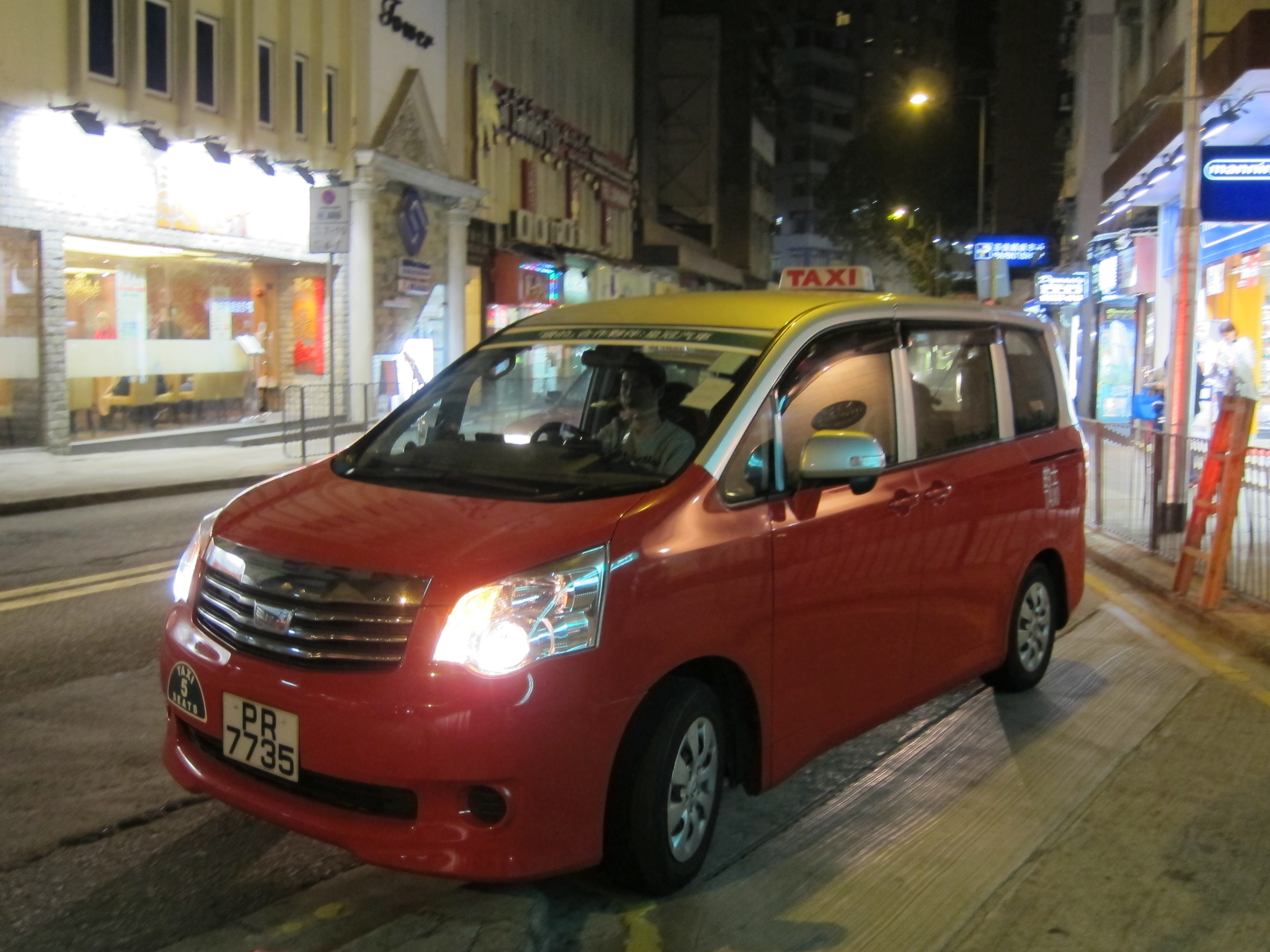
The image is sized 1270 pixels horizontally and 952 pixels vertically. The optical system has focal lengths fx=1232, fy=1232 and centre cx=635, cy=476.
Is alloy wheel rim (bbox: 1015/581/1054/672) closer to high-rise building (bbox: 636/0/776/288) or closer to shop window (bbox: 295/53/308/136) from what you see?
shop window (bbox: 295/53/308/136)

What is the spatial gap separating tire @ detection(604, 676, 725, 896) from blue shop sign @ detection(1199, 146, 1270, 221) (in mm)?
9315

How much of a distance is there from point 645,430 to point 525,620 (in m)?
1.22

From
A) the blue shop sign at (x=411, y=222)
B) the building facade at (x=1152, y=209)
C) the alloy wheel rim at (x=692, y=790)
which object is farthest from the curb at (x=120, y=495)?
the blue shop sign at (x=411, y=222)

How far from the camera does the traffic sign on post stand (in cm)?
1698

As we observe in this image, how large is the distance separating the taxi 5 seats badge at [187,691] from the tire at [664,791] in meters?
1.30

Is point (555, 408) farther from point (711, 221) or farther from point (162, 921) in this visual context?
point (711, 221)

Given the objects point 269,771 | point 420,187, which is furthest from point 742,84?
point 269,771

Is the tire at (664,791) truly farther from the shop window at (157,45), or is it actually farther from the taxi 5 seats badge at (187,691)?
the shop window at (157,45)

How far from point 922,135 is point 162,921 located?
51438 millimetres

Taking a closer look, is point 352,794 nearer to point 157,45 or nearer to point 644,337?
point 644,337

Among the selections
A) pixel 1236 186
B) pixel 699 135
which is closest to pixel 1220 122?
pixel 1236 186

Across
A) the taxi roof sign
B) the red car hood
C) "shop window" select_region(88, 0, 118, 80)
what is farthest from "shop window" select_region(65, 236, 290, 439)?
the red car hood

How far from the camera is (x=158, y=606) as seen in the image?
7910 mm

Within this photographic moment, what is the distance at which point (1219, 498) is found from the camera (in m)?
8.40
